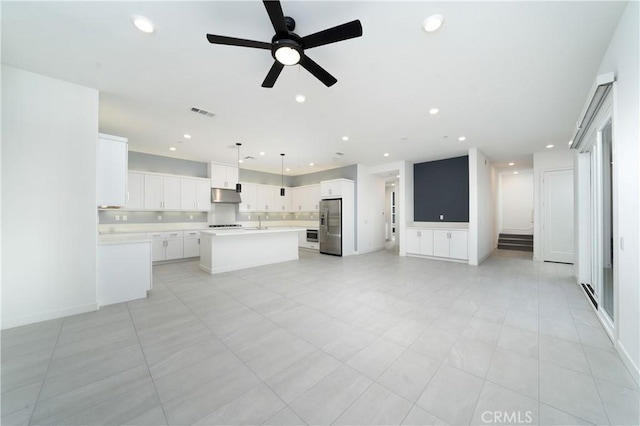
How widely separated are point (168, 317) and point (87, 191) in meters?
2.02

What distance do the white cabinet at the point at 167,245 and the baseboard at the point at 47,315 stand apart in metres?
2.98

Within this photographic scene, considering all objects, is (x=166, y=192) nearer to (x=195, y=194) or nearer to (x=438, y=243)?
(x=195, y=194)

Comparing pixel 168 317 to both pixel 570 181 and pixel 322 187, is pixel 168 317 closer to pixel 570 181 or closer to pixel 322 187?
pixel 322 187

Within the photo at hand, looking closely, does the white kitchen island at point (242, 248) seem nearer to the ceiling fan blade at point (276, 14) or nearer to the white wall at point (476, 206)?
the ceiling fan blade at point (276, 14)

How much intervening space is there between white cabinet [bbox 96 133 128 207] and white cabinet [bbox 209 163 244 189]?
11.9 feet

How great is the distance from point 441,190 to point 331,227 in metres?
3.55

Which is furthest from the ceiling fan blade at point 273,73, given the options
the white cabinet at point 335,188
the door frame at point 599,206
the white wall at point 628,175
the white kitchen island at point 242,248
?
the white cabinet at point 335,188

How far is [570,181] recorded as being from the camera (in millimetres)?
5875

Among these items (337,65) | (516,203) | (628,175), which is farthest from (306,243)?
(516,203)

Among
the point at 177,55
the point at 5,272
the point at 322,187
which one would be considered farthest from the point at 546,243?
the point at 5,272

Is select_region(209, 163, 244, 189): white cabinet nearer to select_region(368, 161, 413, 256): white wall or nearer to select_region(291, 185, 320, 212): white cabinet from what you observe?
select_region(291, 185, 320, 212): white cabinet

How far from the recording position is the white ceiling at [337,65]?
6.31 feet

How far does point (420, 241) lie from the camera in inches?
267

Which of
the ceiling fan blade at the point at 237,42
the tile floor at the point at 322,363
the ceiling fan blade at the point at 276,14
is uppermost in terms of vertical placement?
the ceiling fan blade at the point at 276,14
